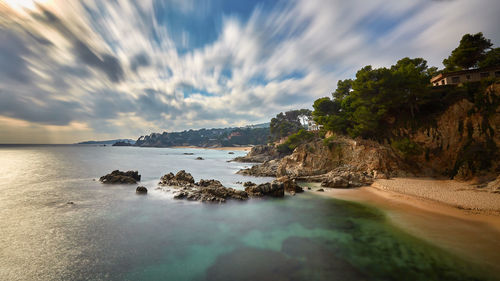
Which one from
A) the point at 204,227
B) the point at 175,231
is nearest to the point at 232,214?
the point at 204,227

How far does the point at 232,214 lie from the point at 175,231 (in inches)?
164

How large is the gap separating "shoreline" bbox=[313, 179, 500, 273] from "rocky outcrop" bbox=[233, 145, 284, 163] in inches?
1742

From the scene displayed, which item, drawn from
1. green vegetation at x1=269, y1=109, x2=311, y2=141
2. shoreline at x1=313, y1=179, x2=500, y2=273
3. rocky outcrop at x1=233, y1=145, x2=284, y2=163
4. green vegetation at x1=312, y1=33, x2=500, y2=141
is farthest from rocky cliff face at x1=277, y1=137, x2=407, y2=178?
green vegetation at x1=269, y1=109, x2=311, y2=141

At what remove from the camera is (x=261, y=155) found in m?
64.8

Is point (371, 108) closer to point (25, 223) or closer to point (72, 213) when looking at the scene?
point (72, 213)

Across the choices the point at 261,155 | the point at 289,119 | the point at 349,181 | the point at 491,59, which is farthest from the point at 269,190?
the point at 289,119

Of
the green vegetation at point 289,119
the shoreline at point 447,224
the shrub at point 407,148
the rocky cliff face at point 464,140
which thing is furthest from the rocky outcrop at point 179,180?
the green vegetation at point 289,119

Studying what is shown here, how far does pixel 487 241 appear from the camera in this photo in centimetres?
858

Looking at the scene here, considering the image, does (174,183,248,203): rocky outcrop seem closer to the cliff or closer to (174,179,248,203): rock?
(174,179,248,203): rock

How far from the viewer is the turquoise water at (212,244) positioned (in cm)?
705

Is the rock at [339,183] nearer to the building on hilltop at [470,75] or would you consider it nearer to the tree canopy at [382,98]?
the tree canopy at [382,98]

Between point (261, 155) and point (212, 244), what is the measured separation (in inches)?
2186

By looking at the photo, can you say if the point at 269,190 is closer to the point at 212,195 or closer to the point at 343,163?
the point at 212,195

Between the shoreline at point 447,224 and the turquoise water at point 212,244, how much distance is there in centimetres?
88
